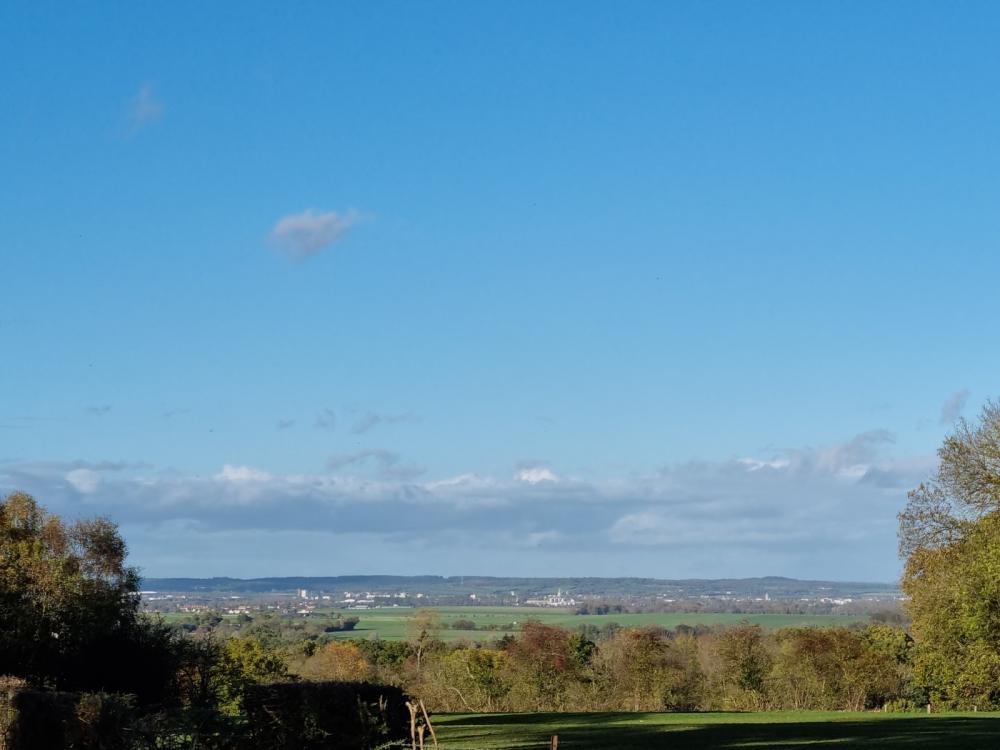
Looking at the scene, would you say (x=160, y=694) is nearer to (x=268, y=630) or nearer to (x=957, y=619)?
(x=957, y=619)

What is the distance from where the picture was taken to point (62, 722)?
1852 centimetres

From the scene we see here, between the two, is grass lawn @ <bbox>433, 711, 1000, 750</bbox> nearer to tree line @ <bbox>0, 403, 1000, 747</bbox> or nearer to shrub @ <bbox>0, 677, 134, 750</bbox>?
tree line @ <bbox>0, 403, 1000, 747</bbox>

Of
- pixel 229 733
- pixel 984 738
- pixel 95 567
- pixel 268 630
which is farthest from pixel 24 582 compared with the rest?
pixel 268 630

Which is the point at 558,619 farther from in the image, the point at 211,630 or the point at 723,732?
the point at 723,732

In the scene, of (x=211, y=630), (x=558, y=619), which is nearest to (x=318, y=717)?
(x=211, y=630)

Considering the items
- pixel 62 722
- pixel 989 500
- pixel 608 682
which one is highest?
pixel 989 500

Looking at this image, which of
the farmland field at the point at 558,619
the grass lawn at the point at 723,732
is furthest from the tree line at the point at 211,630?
the farmland field at the point at 558,619

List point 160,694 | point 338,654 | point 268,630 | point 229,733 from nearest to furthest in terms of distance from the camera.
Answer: point 229,733, point 160,694, point 338,654, point 268,630

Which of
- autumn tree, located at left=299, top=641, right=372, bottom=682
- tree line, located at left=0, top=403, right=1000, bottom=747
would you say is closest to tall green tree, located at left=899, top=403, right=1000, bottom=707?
tree line, located at left=0, top=403, right=1000, bottom=747

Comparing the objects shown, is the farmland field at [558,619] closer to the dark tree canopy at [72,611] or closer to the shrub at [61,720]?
the dark tree canopy at [72,611]

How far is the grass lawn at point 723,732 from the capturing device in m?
26.3

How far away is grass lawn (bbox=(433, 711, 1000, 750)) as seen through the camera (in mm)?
26328

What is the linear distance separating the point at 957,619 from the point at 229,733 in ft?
91.0

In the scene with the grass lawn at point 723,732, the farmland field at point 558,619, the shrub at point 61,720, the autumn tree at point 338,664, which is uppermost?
the shrub at point 61,720
